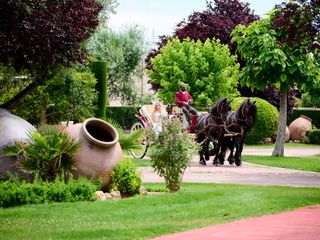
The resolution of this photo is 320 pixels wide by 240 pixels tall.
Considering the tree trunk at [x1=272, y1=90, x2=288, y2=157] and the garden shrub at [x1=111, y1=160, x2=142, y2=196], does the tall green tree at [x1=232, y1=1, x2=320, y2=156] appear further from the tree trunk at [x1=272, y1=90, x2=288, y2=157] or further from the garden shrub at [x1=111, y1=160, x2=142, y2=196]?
the garden shrub at [x1=111, y1=160, x2=142, y2=196]

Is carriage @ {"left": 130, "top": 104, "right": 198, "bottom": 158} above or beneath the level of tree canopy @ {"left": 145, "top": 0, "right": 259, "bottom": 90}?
beneath

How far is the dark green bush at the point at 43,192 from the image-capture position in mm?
12961

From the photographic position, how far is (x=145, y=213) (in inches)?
462

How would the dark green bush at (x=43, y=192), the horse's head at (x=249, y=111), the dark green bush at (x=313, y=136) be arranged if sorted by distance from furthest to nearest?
the dark green bush at (x=313, y=136) → the horse's head at (x=249, y=111) → the dark green bush at (x=43, y=192)

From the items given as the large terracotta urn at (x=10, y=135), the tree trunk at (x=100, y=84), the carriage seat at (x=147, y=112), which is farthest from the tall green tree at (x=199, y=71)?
the large terracotta urn at (x=10, y=135)

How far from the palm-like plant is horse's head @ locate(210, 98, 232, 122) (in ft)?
31.8

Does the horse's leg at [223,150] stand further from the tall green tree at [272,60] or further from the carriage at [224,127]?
the tall green tree at [272,60]

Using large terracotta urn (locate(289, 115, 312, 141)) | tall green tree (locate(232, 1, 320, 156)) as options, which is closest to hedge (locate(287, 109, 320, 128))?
large terracotta urn (locate(289, 115, 312, 141))

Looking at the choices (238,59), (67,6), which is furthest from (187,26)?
(67,6)

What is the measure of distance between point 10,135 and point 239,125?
10621 millimetres

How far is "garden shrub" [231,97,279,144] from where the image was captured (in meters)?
39.6

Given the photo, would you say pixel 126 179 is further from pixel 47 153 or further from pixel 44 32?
pixel 44 32

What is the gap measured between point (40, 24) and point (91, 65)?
636 inches

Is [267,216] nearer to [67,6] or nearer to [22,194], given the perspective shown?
[22,194]
